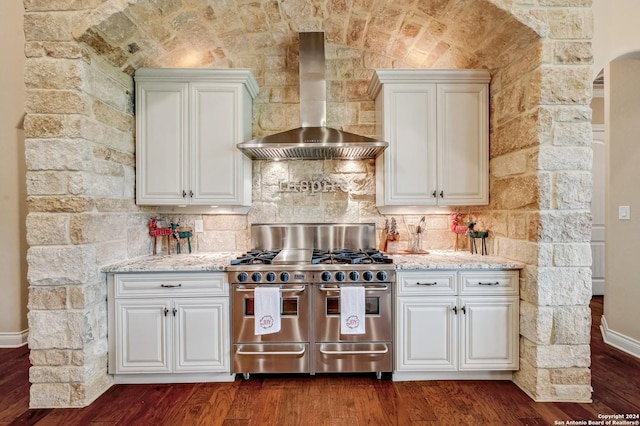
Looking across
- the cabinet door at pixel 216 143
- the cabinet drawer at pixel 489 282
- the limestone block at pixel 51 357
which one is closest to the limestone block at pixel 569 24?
the cabinet drawer at pixel 489 282

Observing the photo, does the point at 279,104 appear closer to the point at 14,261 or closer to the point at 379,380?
the point at 379,380

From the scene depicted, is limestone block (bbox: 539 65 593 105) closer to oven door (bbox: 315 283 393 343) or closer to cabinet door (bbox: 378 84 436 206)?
cabinet door (bbox: 378 84 436 206)

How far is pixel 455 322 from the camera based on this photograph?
2.38m

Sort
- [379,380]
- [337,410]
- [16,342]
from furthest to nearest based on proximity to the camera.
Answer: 1. [16,342]
2. [379,380]
3. [337,410]

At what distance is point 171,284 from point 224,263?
16.6 inches

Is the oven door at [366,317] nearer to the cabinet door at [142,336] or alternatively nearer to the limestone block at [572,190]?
the cabinet door at [142,336]

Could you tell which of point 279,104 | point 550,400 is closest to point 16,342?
point 279,104

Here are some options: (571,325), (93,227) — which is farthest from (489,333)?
(93,227)

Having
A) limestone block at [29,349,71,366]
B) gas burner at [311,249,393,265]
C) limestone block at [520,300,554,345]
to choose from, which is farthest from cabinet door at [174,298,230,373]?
limestone block at [520,300,554,345]

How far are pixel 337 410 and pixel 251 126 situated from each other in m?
2.60

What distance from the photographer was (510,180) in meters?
2.48

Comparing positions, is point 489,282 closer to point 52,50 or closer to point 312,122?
point 312,122

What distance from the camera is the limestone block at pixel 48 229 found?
211cm

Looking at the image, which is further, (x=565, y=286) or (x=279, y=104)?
(x=279, y=104)
